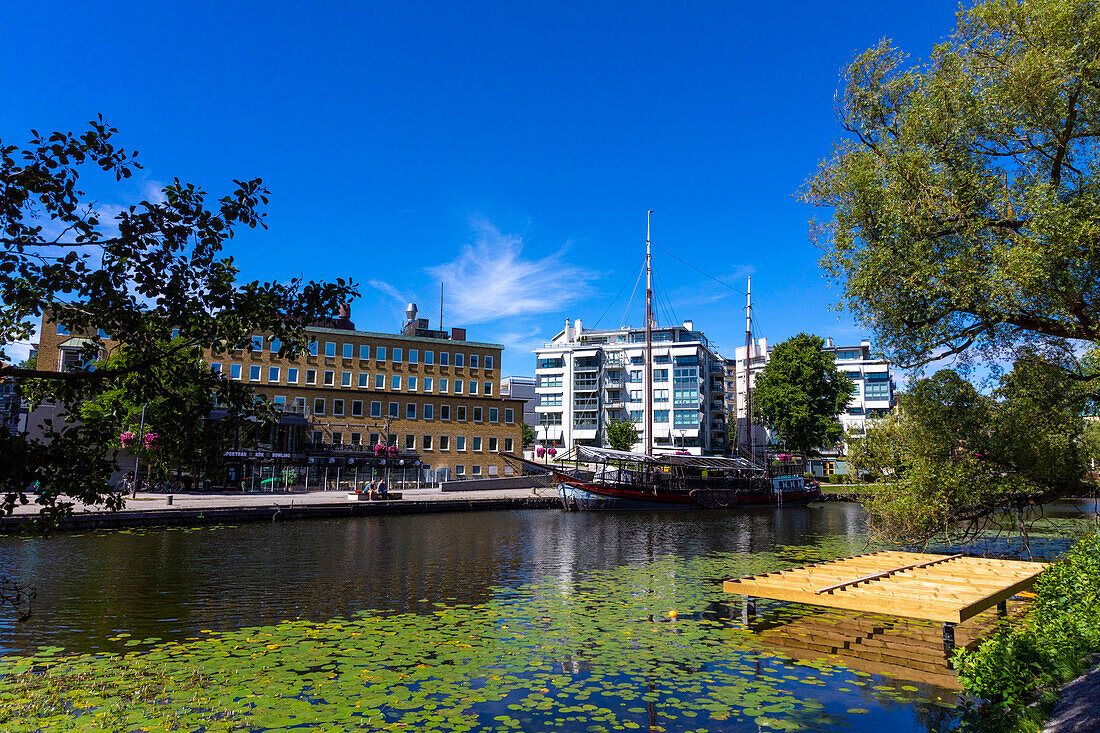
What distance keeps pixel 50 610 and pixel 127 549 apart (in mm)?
10892

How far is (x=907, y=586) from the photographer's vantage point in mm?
14383

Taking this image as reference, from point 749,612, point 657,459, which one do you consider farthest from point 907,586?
point 657,459

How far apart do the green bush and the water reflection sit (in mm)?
11330

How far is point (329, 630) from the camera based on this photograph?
45.1 feet

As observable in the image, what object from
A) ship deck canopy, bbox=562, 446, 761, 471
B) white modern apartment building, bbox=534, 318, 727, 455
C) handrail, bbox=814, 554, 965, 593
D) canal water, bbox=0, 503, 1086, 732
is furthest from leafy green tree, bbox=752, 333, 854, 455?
handrail, bbox=814, 554, 965, 593

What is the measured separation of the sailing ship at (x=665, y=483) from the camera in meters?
55.8

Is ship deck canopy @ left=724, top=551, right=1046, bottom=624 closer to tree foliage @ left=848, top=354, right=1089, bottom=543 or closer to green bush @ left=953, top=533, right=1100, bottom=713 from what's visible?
green bush @ left=953, top=533, right=1100, bottom=713

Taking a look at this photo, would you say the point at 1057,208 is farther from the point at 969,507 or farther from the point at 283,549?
the point at 283,549

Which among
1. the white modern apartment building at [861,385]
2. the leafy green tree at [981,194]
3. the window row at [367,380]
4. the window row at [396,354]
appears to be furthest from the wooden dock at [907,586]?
the white modern apartment building at [861,385]

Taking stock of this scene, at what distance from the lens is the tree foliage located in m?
17.6

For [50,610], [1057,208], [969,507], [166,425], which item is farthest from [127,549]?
[1057,208]

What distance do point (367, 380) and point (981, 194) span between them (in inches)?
2536

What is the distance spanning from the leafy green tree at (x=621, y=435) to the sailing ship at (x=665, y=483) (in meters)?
15.4

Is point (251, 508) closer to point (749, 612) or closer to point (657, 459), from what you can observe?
point (749, 612)
